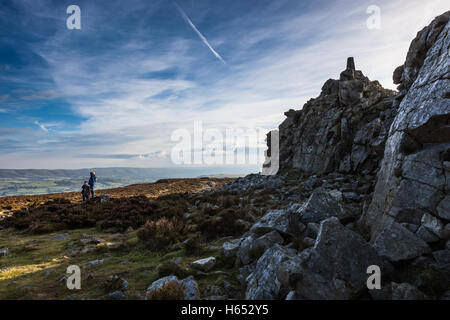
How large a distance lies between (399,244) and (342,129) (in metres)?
19.5

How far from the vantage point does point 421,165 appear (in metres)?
6.91

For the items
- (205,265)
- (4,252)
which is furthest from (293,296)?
(4,252)

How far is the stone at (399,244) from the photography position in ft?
17.6

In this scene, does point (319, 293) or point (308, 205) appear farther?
point (308, 205)

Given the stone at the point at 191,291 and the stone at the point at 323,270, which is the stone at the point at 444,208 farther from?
the stone at the point at 191,291

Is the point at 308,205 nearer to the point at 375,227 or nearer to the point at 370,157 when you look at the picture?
the point at 375,227

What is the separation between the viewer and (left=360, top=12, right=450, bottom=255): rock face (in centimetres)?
612

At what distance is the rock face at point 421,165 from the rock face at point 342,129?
5082 mm

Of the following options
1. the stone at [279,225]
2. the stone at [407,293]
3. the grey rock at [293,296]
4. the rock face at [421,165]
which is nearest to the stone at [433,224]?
the rock face at [421,165]

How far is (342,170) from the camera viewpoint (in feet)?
68.8

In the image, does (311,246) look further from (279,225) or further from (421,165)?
(421,165)
